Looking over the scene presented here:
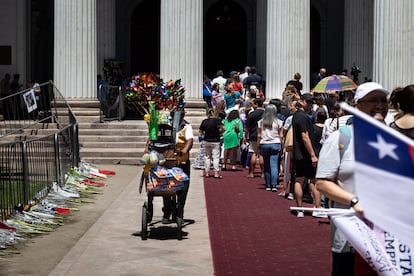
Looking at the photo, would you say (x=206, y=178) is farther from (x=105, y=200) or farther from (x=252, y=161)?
(x=105, y=200)

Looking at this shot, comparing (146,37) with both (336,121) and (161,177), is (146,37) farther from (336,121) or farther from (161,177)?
(161,177)

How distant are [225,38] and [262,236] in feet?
82.6

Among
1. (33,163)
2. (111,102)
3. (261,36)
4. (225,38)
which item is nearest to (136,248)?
(33,163)

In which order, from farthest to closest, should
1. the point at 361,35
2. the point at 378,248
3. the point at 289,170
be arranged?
the point at 361,35 < the point at 289,170 < the point at 378,248

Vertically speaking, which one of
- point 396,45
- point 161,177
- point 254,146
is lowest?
point 254,146

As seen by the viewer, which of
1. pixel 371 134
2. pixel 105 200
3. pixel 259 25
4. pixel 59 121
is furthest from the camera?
pixel 259 25

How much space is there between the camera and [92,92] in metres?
27.3

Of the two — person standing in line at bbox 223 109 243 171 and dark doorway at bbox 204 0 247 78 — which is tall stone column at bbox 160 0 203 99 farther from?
dark doorway at bbox 204 0 247 78

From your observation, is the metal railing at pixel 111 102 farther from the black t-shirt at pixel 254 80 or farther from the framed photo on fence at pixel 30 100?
the framed photo on fence at pixel 30 100

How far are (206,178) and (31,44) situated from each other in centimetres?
1484

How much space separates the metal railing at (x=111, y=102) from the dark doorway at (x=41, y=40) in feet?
18.6

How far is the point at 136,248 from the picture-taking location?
39.8 ft

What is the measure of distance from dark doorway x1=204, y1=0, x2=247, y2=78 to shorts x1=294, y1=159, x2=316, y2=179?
22179 mm

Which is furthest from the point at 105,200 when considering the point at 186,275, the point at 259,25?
the point at 259,25
